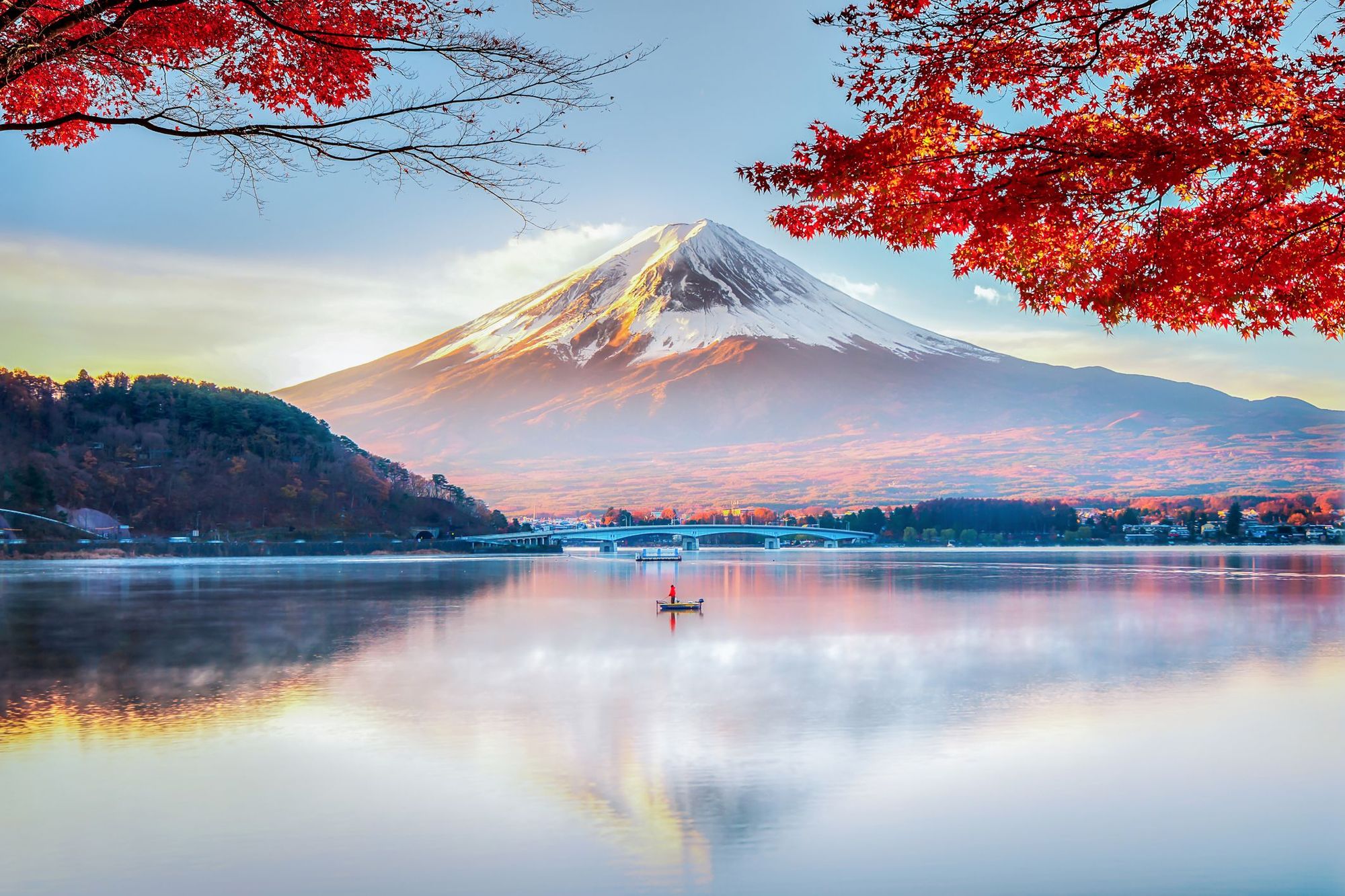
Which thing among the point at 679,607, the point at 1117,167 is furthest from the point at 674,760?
the point at 679,607

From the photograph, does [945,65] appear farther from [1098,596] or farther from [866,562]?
[866,562]

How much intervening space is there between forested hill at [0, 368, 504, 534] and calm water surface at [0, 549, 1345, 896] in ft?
271

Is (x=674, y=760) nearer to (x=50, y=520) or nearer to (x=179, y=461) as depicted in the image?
(x=50, y=520)

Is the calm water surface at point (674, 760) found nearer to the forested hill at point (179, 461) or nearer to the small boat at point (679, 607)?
the small boat at point (679, 607)

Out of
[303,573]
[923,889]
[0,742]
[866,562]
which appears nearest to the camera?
[923,889]

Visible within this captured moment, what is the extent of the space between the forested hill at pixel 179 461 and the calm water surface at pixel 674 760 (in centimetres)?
8261

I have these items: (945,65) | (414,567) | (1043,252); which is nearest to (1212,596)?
(1043,252)

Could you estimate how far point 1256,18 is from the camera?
27.7ft

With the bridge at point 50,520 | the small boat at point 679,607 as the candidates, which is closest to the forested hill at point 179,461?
the bridge at point 50,520

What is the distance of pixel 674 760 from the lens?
9.95 metres

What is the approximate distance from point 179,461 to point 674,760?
10320 centimetres

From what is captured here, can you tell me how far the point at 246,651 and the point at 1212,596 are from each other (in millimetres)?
26808

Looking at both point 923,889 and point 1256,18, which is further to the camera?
point 1256,18

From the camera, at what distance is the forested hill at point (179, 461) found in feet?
315
